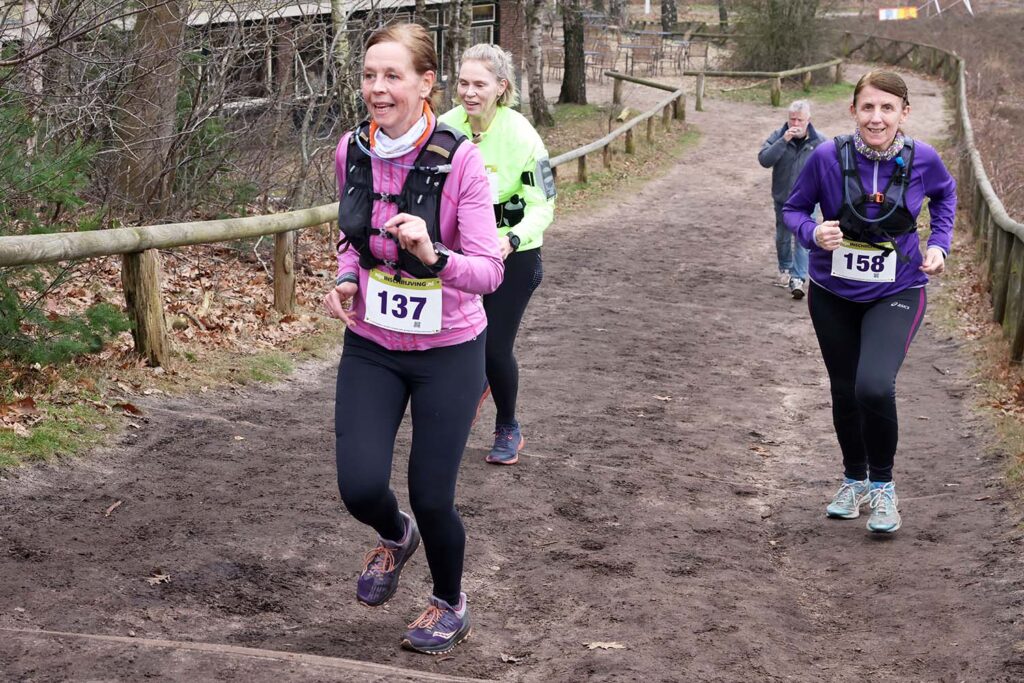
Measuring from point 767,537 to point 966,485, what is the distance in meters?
1.35

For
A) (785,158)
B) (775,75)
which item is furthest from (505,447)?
(775,75)

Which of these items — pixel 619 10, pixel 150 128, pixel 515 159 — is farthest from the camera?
pixel 619 10

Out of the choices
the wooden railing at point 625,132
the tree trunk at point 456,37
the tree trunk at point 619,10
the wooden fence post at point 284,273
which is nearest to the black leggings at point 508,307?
the wooden fence post at point 284,273

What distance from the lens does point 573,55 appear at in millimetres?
30438

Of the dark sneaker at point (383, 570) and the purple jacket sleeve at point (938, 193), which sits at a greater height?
the purple jacket sleeve at point (938, 193)

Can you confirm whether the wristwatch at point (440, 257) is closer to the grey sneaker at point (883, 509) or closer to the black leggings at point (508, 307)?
the black leggings at point (508, 307)

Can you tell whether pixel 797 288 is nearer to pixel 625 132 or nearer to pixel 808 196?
pixel 808 196

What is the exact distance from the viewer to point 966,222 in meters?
16.3

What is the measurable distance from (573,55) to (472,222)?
90.4 feet

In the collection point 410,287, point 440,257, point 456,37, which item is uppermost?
point 456,37

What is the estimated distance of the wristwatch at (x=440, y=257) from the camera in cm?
363

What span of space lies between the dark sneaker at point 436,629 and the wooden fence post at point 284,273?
17.8ft

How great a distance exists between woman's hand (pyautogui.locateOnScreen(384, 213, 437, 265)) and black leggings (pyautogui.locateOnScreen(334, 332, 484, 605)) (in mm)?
415

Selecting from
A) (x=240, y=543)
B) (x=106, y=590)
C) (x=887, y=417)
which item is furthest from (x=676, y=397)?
(x=106, y=590)
